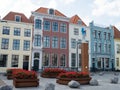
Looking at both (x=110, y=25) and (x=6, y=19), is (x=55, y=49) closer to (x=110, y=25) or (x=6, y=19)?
(x=6, y=19)

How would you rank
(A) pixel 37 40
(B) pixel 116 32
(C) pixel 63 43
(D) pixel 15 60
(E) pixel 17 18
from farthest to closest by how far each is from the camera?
(B) pixel 116 32
(C) pixel 63 43
(A) pixel 37 40
(E) pixel 17 18
(D) pixel 15 60

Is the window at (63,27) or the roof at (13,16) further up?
the roof at (13,16)

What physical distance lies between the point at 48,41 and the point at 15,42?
6.69 metres

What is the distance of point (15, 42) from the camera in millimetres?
35906

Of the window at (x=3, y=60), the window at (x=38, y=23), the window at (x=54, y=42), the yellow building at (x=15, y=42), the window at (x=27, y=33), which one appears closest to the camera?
the window at (x=3, y=60)

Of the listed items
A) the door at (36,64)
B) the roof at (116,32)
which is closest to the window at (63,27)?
the door at (36,64)

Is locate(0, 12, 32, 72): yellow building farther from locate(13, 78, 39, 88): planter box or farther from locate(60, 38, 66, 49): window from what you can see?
locate(13, 78, 39, 88): planter box

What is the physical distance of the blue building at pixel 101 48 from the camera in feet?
145

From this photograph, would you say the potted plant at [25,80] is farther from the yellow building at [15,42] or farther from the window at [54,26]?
the window at [54,26]

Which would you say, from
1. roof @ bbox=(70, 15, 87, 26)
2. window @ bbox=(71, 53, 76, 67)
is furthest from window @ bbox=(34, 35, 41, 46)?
roof @ bbox=(70, 15, 87, 26)

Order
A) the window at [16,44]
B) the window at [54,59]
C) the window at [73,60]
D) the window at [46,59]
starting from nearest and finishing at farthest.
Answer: the window at [16,44] < the window at [46,59] < the window at [54,59] < the window at [73,60]

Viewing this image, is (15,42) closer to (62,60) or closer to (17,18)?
(17,18)

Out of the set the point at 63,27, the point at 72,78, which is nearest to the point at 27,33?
the point at 63,27

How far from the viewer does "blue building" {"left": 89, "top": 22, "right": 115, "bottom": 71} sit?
44.1m
